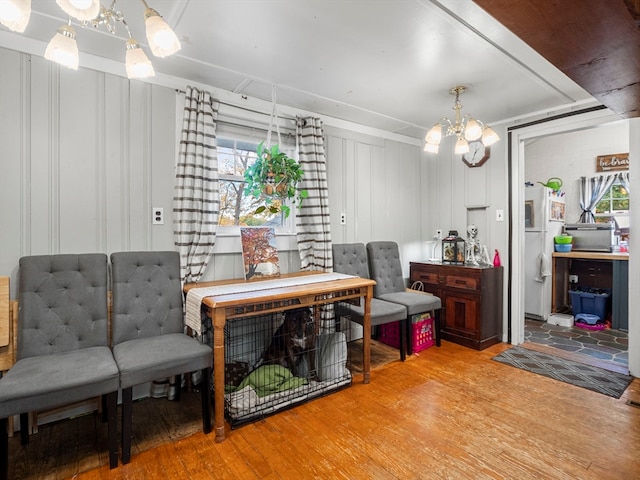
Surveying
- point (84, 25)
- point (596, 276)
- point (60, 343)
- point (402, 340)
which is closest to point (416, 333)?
point (402, 340)

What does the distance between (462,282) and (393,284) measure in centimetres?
70

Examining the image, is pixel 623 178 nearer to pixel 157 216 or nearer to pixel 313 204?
pixel 313 204

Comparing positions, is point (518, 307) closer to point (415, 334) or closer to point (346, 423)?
point (415, 334)

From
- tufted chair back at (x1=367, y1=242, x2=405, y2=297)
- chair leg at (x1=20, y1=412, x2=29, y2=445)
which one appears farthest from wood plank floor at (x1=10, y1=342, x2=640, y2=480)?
tufted chair back at (x1=367, y1=242, x2=405, y2=297)

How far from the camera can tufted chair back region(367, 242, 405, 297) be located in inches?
142

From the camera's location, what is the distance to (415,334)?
11.0ft

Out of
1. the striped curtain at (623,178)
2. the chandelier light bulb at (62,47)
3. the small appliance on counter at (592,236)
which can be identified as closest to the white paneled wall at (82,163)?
the chandelier light bulb at (62,47)

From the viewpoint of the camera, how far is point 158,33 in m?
1.25

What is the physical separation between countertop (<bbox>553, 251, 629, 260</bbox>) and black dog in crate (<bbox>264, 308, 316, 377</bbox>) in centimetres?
370

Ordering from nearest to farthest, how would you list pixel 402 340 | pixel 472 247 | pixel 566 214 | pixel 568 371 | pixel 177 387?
pixel 177 387, pixel 568 371, pixel 402 340, pixel 472 247, pixel 566 214

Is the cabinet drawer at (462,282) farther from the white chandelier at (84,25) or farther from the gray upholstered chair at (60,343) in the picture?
the white chandelier at (84,25)

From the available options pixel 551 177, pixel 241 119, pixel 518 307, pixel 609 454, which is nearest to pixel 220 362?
pixel 241 119

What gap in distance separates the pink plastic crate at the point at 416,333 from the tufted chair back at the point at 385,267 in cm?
39

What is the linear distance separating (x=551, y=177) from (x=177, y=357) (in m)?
5.82
